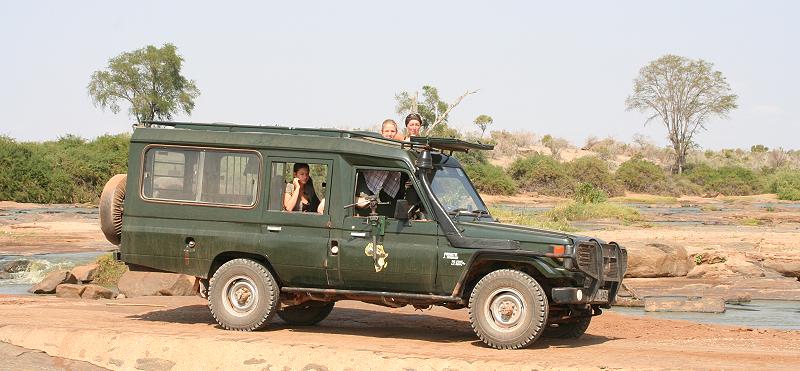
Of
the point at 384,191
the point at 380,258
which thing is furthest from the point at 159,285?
the point at 380,258

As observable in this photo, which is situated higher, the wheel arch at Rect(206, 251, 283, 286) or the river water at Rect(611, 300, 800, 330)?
the wheel arch at Rect(206, 251, 283, 286)

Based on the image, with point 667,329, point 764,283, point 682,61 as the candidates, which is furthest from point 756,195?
point 667,329

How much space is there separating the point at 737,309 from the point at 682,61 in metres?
72.0

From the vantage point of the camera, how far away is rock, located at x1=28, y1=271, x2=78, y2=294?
18078mm

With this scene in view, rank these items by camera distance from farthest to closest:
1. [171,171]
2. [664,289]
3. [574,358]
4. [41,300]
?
[664,289], [41,300], [171,171], [574,358]

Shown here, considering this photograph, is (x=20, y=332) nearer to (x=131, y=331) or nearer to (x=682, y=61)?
(x=131, y=331)

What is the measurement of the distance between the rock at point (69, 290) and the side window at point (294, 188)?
6.52 m

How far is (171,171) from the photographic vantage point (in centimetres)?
1179

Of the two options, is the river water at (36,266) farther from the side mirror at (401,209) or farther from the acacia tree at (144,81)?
the acacia tree at (144,81)

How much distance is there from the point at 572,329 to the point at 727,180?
218 feet

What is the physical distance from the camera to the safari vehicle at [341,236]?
1048 cm

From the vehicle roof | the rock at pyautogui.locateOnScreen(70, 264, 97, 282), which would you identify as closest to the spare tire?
the vehicle roof

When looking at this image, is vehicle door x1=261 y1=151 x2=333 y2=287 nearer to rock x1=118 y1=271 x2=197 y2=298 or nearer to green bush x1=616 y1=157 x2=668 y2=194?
rock x1=118 y1=271 x2=197 y2=298

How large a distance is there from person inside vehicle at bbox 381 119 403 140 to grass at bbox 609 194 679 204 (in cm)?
5291
